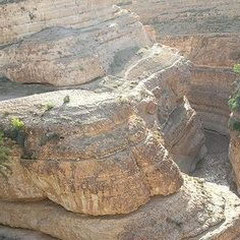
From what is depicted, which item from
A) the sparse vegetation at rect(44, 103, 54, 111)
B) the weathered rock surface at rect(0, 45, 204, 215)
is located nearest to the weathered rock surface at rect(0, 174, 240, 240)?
the weathered rock surface at rect(0, 45, 204, 215)

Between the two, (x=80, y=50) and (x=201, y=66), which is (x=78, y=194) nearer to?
(x=80, y=50)

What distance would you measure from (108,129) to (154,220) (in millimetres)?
4369

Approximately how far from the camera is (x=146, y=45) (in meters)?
43.2

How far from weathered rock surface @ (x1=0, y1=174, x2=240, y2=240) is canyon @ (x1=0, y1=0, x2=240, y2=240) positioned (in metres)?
0.05

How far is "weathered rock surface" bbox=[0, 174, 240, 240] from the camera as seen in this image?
26.3 metres

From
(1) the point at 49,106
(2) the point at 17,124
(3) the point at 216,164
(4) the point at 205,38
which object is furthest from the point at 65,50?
(4) the point at 205,38

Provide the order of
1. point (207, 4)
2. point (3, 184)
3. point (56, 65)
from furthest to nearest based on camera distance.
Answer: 1. point (207, 4)
2. point (56, 65)
3. point (3, 184)

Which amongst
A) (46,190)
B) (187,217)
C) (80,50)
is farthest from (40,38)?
(187,217)

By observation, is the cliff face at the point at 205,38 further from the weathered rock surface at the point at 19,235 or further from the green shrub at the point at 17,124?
the weathered rock surface at the point at 19,235

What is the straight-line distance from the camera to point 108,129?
88.2ft

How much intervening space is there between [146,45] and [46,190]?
729 inches

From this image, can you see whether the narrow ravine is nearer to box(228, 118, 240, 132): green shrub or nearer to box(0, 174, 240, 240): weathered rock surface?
box(228, 118, 240, 132): green shrub

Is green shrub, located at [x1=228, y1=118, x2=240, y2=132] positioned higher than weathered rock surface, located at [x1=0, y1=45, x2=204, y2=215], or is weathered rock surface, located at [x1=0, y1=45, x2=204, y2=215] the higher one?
weathered rock surface, located at [x1=0, y1=45, x2=204, y2=215]

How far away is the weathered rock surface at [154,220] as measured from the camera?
2634cm
